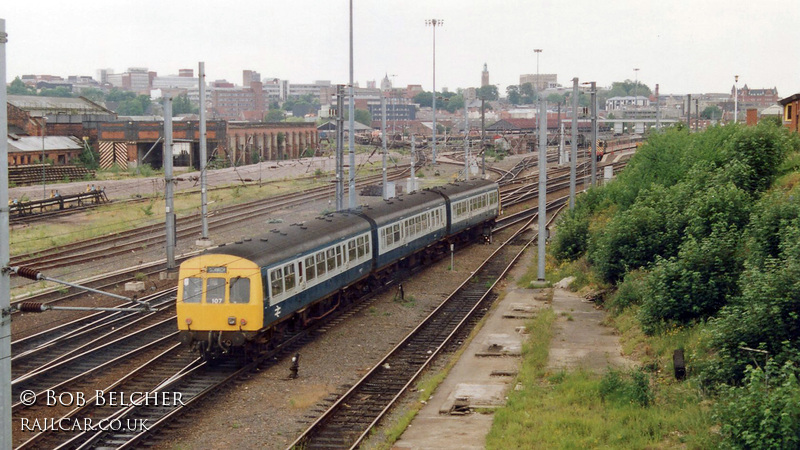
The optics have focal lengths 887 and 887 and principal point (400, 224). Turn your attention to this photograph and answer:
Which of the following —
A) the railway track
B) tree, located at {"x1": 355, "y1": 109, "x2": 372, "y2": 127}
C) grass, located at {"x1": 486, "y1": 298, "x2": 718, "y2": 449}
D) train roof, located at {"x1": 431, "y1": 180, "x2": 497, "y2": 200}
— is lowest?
the railway track

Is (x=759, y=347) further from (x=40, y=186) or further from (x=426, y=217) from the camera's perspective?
(x=40, y=186)

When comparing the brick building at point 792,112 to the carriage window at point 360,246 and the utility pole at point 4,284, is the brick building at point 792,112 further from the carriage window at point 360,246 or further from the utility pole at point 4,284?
the utility pole at point 4,284

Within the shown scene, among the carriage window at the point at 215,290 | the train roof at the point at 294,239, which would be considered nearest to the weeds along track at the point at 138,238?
the train roof at the point at 294,239

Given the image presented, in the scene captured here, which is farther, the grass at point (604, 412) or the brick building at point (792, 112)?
the brick building at point (792, 112)

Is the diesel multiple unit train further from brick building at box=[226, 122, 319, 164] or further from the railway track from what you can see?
brick building at box=[226, 122, 319, 164]

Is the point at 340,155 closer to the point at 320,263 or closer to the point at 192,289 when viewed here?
the point at 320,263

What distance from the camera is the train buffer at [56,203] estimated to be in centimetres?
4497

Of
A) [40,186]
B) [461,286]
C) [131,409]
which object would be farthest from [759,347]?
[40,186]

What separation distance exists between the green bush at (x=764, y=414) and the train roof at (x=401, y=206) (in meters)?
17.5

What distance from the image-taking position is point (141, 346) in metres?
22.1

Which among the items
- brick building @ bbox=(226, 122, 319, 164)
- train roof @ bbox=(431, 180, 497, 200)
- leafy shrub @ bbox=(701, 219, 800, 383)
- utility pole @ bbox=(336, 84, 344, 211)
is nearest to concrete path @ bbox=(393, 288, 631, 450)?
leafy shrub @ bbox=(701, 219, 800, 383)

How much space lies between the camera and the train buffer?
4497 cm

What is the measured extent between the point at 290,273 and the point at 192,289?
8.95ft

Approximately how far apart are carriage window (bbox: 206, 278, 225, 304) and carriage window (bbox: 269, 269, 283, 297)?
123cm
